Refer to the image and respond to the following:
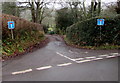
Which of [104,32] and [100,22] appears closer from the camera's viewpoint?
[100,22]

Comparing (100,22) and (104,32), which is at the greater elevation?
(100,22)

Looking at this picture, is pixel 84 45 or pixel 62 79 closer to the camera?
pixel 62 79

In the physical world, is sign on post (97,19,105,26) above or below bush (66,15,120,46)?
above

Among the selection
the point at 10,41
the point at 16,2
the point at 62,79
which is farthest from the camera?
the point at 16,2

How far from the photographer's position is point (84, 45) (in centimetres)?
859

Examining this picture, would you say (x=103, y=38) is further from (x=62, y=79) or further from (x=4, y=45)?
(x=4, y=45)

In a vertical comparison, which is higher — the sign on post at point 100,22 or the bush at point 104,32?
the sign on post at point 100,22

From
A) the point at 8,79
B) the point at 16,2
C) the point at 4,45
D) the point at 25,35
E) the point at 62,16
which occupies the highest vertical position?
the point at 16,2

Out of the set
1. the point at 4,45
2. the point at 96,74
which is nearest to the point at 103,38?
the point at 96,74

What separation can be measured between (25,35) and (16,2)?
12391 mm

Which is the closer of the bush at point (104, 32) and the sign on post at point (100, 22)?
the sign on post at point (100, 22)

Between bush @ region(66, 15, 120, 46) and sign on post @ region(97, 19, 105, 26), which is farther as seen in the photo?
bush @ region(66, 15, 120, 46)

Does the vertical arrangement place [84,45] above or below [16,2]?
below

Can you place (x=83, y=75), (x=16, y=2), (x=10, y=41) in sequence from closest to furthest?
1. (x=83, y=75)
2. (x=10, y=41)
3. (x=16, y=2)
